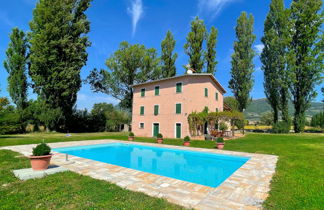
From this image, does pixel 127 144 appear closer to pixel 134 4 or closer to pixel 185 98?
pixel 185 98

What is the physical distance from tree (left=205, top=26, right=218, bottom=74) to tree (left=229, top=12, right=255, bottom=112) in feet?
14.5

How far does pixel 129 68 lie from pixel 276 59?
21.9 metres

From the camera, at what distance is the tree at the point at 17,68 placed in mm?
22203

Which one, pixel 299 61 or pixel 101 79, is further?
pixel 101 79

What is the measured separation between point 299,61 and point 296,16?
614 cm

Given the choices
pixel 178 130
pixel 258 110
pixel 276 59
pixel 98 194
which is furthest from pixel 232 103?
pixel 258 110

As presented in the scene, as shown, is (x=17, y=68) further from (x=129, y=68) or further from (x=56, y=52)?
(x=129, y=68)

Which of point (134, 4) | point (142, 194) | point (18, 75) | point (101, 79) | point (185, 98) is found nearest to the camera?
point (142, 194)

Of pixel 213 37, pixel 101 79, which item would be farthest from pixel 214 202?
pixel 101 79

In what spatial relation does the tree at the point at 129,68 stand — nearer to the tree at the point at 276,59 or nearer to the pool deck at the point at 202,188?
the tree at the point at 276,59

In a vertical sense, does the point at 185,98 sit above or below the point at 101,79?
below

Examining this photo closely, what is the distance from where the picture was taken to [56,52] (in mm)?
21625

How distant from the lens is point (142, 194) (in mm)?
3842

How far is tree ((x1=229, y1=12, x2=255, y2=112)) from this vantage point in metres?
25.8
